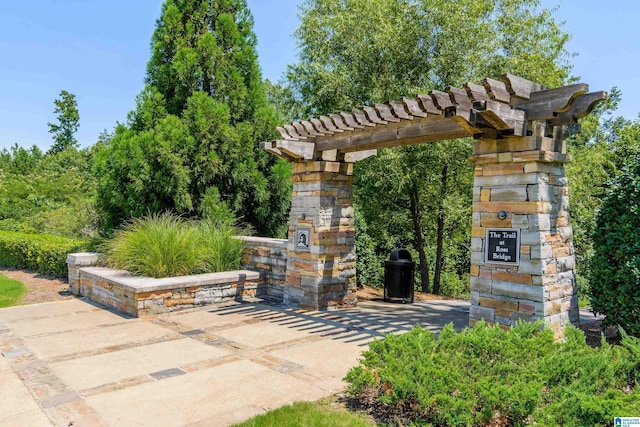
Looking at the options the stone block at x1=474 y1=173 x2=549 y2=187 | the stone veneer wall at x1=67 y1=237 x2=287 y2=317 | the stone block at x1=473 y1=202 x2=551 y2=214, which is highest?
the stone block at x1=474 y1=173 x2=549 y2=187

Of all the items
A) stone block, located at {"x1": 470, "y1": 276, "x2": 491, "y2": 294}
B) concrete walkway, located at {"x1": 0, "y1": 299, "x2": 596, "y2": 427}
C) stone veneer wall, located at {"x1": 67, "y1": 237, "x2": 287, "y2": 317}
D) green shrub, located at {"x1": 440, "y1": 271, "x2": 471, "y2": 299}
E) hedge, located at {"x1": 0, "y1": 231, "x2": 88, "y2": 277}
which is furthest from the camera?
green shrub, located at {"x1": 440, "y1": 271, "x2": 471, "y2": 299}

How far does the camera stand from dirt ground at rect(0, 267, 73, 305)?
8.24 meters

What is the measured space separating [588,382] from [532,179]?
2.36 metres

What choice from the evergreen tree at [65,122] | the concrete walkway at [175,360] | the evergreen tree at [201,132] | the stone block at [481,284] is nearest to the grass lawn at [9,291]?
the concrete walkway at [175,360]

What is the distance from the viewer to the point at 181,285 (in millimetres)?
6859

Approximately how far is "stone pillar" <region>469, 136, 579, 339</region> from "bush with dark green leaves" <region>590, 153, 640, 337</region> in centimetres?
33

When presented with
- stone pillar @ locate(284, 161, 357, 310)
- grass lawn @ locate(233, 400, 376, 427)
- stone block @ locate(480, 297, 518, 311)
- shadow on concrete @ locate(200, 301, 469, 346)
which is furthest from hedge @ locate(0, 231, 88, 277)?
stone block @ locate(480, 297, 518, 311)

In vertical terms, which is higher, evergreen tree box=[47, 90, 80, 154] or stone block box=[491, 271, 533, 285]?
evergreen tree box=[47, 90, 80, 154]

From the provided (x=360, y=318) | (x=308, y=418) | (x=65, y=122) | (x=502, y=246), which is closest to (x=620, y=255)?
(x=502, y=246)

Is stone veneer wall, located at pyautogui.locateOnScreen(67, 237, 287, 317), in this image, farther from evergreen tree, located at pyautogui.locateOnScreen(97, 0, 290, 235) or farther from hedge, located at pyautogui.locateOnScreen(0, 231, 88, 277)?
hedge, located at pyautogui.locateOnScreen(0, 231, 88, 277)

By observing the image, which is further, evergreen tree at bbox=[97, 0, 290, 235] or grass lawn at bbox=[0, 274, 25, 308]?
evergreen tree at bbox=[97, 0, 290, 235]

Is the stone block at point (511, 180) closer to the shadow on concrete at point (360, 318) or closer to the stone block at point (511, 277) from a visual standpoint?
the stone block at point (511, 277)

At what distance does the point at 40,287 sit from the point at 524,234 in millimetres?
9134

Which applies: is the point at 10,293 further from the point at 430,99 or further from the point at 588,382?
the point at 588,382
